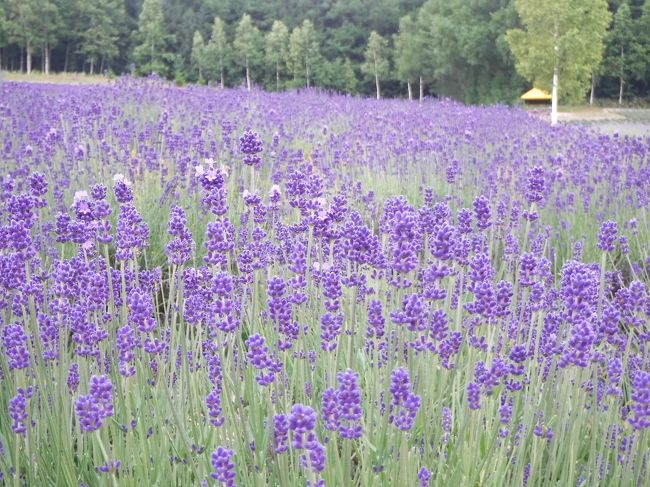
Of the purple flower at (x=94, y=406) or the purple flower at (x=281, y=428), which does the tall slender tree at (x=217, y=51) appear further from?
the purple flower at (x=281, y=428)

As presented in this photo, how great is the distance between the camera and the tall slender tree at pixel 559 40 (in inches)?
846

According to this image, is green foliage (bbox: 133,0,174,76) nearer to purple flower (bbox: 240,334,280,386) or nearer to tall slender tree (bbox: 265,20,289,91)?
tall slender tree (bbox: 265,20,289,91)

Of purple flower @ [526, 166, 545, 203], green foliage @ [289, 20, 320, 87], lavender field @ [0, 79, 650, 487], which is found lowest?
lavender field @ [0, 79, 650, 487]

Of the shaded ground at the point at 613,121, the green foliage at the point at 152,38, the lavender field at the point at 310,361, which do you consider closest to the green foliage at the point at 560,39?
the shaded ground at the point at 613,121

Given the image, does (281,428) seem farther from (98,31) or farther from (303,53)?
(98,31)

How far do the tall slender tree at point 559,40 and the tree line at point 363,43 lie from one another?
0.13ft

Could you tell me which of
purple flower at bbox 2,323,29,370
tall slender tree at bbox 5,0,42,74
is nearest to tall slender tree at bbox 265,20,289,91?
tall slender tree at bbox 5,0,42,74

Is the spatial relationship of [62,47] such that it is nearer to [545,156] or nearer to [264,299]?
[545,156]

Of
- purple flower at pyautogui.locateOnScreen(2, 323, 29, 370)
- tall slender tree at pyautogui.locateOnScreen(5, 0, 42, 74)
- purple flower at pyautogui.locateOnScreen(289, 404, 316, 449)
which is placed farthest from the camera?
tall slender tree at pyautogui.locateOnScreen(5, 0, 42, 74)

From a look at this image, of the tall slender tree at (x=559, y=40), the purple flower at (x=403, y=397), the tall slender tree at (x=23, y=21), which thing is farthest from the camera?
the tall slender tree at (x=23, y=21)

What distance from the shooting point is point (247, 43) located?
4669cm

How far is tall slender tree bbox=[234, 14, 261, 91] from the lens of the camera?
153 feet

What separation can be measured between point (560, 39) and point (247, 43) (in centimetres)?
2915

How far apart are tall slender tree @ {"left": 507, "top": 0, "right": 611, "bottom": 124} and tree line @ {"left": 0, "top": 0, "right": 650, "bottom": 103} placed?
41mm
